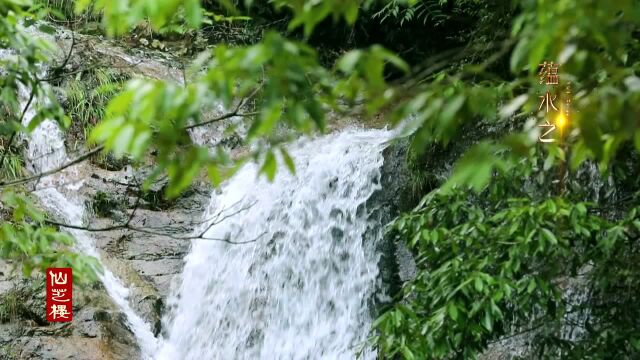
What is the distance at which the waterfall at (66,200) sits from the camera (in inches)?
237

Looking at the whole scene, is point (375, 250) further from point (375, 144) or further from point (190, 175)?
point (190, 175)

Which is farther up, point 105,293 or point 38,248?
point 105,293

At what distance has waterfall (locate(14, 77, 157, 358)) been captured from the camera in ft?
19.7

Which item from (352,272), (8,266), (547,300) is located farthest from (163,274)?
(547,300)

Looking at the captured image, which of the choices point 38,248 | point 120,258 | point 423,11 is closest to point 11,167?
point 120,258

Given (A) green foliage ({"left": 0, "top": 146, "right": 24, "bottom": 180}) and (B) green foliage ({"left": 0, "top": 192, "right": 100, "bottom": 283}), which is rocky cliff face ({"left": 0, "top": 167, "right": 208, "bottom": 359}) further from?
(B) green foliage ({"left": 0, "top": 192, "right": 100, "bottom": 283})

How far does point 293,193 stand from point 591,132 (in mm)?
5936

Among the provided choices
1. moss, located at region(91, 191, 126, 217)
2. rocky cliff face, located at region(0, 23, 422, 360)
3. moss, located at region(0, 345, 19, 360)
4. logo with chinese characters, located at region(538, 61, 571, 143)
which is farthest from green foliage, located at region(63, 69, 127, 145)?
logo with chinese characters, located at region(538, 61, 571, 143)

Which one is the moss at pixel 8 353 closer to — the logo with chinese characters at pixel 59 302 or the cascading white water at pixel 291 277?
the logo with chinese characters at pixel 59 302

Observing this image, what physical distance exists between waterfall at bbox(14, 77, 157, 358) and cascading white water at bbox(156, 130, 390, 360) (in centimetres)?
30

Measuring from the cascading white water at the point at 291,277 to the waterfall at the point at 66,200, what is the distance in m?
0.30

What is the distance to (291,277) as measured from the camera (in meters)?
6.50

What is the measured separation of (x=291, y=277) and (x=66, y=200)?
249 centimetres

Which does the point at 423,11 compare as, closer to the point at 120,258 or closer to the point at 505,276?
the point at 120,258
